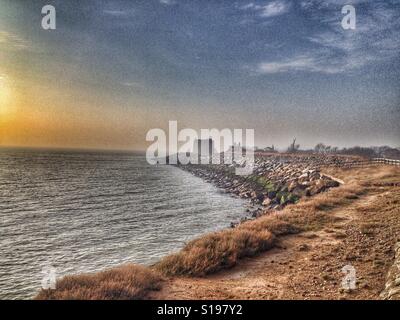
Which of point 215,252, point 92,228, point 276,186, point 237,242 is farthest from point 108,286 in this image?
point 276,186

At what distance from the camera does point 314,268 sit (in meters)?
8.91

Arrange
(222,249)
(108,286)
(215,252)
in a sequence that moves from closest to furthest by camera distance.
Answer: (108,286), (215,252), (222,249)

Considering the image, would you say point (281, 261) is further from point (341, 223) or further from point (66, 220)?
point (66, 220)

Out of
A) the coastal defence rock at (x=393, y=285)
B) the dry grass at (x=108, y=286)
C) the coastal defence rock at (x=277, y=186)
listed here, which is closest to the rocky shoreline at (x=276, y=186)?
the coastal defence rock at (x=277, y=186)

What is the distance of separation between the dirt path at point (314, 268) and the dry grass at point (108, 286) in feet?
1.68

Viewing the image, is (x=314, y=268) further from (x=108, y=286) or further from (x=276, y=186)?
(x=276, y=186)

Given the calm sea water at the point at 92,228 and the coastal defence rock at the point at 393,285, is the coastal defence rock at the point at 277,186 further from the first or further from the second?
the coastal defence rock at the point at 393,285

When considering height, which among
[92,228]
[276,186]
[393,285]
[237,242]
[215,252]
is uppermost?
[393,285]

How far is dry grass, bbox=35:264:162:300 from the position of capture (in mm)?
7132

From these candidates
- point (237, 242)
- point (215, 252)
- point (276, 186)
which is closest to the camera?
point (215, 252)

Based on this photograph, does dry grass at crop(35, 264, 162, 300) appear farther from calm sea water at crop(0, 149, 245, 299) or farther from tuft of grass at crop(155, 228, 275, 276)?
calm sea water at crop(0, 149, 245, 299)

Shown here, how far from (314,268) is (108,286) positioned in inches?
261

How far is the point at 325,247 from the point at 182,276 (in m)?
5.96

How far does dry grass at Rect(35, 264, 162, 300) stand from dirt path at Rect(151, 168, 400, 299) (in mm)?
512
